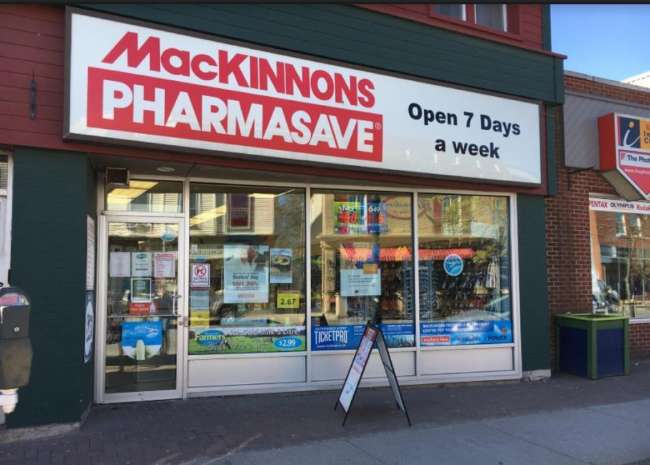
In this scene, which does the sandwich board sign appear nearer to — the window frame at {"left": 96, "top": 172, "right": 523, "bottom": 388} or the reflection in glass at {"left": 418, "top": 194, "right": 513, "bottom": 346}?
the window frame at {"left": 96, "top": 172, "right": 523, "bottom": 388}

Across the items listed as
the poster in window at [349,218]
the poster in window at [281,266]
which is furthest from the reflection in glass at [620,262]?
the poster in window at [281,266]

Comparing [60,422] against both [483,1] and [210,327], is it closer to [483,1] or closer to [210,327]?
[210,327]

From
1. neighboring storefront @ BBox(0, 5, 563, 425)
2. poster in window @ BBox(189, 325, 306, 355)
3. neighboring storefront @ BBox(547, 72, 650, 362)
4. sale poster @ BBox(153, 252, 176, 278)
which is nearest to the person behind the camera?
neighboring storefront @ BBox(0, 5, 563, 425)

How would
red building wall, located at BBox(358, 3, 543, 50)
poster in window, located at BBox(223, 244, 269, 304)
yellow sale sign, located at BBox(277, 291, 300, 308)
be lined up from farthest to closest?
red building wall, located at BBox(358, 3, 543, 50) → yellow sale sign, located at BBox(277, 291, 300, 308) → poster in window, located at BBox(223, 244, 269, 304)

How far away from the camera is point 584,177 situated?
9.48m

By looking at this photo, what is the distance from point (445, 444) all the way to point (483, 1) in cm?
384

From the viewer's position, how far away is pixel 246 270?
7332 millimetres

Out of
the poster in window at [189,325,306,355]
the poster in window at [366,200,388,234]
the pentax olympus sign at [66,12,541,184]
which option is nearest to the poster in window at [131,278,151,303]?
the poster in window at [189,325,306,355]

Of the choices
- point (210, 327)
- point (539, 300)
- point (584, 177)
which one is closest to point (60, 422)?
point (210, 327)

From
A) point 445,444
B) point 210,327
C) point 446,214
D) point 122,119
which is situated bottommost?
point 445,444

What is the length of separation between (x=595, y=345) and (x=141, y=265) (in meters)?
6.32

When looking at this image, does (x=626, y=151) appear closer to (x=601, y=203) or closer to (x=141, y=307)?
(x=601, y=203)

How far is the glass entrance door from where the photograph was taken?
668cm

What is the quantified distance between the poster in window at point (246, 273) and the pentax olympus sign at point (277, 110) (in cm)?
139
